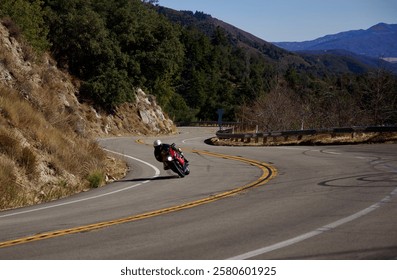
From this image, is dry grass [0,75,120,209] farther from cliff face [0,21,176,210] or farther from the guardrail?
the guardrail

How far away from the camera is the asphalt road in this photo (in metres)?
6.87

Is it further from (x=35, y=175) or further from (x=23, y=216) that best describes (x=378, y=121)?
(x=23, y=216)

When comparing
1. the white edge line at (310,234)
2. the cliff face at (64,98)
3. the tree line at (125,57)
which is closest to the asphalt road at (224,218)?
the white edge line at (310,234)

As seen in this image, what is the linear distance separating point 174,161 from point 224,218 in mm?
7390

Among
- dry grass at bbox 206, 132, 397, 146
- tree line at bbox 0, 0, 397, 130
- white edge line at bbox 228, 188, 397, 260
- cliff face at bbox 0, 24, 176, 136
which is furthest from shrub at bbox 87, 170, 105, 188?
tree line at bbox 0, 0, 397, 130

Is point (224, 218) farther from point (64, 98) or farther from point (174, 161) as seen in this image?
point (64, 98)

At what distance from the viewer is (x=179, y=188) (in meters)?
14.0

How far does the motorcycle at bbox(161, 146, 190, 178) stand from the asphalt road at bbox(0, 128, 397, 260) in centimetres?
38

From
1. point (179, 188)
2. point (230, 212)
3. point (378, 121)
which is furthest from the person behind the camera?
point (378, 121)

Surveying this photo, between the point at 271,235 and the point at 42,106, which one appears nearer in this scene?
the point at 271,235

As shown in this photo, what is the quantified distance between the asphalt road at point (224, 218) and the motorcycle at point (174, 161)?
1.26 feet

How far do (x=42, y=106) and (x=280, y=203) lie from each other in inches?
527

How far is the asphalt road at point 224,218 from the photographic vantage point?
6.87m
